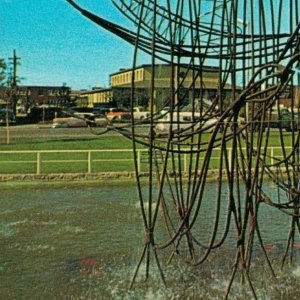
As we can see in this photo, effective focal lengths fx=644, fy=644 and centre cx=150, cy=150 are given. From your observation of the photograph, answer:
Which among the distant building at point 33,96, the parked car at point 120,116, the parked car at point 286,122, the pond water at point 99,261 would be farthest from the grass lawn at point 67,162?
the distant building at point 33,96

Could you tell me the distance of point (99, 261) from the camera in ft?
19.7

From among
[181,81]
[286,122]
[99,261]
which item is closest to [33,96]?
[99,261]

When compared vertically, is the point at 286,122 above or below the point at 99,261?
above

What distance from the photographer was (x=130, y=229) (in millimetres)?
7852

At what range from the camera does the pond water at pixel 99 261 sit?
4926 mm

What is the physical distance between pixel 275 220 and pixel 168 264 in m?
3.22

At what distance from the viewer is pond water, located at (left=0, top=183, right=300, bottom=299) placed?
493cm

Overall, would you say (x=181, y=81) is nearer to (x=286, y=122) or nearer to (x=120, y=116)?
(x=286, y=122)

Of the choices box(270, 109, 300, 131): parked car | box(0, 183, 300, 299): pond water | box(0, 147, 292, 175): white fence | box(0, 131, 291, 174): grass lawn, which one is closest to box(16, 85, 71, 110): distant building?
box(0, 131, 291, 174): grass lawn

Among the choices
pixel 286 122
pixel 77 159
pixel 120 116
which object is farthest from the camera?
pixel 77 159

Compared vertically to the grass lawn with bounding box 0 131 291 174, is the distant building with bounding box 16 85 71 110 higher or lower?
higher

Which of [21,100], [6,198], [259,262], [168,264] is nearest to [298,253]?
[259,262]

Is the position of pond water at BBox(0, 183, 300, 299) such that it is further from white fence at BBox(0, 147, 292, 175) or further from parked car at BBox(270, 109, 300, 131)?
white fence at BBox(0, 147, 292, 175)

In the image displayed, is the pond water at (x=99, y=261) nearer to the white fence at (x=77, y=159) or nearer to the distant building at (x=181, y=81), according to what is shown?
the distant building at (x=181, y=81)
